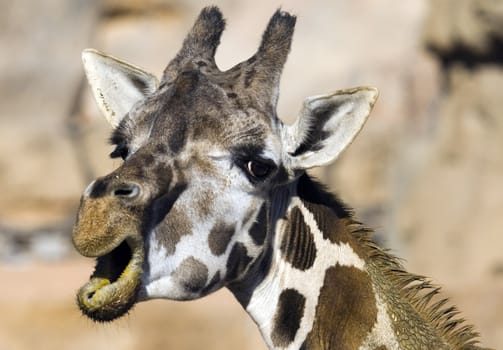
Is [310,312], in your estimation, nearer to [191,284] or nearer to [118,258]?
[191,284]

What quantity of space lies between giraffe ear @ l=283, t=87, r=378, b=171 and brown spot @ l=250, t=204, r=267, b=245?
28cm

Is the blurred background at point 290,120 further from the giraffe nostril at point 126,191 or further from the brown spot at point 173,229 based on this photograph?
the giraffe nostril at point 126,191

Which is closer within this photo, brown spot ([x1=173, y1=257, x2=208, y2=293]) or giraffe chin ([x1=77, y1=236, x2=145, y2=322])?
giraffe chin ([x1=77, y1=236, x2=145, y2=322])

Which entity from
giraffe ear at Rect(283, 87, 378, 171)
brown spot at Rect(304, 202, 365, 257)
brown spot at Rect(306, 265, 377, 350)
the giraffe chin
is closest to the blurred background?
brown spot at Rect(304, 202, 365, 257)

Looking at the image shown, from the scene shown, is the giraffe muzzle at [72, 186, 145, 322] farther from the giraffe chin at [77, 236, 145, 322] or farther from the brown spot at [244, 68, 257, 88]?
the brown spot at [244, 68, 257, 88]

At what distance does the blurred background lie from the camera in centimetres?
1429

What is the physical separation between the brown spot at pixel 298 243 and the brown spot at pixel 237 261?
0.72ft

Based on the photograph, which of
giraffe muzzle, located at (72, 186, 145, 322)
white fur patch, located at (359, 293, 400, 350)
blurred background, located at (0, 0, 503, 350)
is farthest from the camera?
blurred background, located at (0, 0, 503, 350)

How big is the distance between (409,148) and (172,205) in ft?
39.1

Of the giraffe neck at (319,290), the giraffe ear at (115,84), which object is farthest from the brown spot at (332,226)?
the giraffe ear at (115,84)

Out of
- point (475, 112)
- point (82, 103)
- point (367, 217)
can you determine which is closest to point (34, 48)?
point (82, 103)

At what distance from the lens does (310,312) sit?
21.0ft

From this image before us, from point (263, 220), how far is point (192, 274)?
49 cm

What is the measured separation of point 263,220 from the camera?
6.45 m
